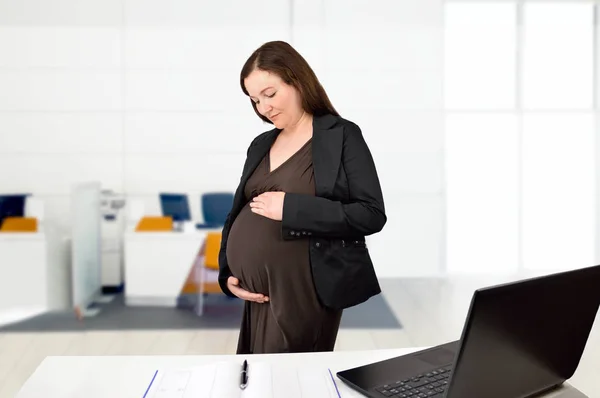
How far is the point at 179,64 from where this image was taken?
14.0 ft

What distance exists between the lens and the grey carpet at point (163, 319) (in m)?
4.16

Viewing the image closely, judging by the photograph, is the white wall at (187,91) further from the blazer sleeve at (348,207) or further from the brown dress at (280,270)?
the blazer sleeve at (348,207)

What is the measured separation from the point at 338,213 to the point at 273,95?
39 cm

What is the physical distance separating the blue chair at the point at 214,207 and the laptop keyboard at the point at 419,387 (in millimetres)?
3135

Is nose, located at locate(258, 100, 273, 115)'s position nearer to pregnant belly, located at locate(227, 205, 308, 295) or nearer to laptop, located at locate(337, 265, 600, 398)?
pregnant belly, located at locate(227, 205, 308, 295)

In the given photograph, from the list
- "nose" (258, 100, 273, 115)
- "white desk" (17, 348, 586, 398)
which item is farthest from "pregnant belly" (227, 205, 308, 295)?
"white desk" (17, 348, 586, 398)

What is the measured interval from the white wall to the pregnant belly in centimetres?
238

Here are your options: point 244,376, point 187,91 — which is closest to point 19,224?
point 187,91

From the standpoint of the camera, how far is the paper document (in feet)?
4.03

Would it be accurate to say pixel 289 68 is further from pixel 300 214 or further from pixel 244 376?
pixel 244 376

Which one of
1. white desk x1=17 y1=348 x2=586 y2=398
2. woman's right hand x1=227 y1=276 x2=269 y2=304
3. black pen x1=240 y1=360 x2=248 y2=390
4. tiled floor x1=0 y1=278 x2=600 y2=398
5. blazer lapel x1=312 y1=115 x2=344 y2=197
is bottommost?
tiled floor x1=0 y1=278 x2=600 y2=398

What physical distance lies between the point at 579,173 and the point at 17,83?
148 inches

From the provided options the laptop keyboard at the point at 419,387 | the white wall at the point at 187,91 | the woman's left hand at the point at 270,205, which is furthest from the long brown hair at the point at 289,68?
the white wall at the point at 187,91

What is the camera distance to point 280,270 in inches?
74.1
